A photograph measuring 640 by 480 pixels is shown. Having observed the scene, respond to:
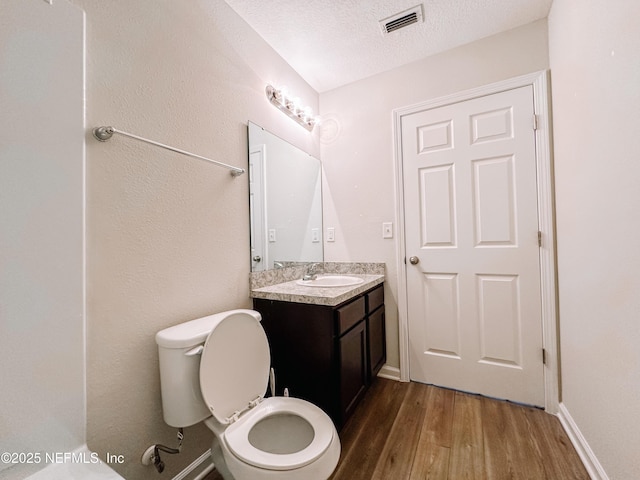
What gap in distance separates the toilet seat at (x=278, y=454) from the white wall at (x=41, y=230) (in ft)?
1.57

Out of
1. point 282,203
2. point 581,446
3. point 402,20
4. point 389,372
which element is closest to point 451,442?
point 581,446

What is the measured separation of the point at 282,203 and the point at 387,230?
0.83 m

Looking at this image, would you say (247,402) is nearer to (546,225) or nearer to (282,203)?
(282,203)

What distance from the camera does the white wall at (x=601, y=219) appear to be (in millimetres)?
917

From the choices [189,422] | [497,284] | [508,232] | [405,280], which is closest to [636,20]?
[508,232]

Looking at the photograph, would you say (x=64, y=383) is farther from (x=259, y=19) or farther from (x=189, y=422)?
(x=259, y=19)

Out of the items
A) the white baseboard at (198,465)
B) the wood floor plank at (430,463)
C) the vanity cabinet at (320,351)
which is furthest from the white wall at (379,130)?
the white baseboard at (198,465)

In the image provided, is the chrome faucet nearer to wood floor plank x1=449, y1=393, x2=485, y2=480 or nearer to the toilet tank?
the toilet tank

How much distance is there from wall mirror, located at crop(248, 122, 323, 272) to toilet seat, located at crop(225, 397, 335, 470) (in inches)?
29.6

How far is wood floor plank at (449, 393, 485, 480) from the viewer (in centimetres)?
124

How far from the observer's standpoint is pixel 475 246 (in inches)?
72.2

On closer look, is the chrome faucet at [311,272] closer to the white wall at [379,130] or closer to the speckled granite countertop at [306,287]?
the speckled granite countertop at [306,287]

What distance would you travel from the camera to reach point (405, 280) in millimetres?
2049

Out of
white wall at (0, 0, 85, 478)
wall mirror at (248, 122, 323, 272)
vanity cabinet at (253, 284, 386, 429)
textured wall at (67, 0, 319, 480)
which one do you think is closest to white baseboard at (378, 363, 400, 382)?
vanity cabinet at (253, 284, 386, 429)
